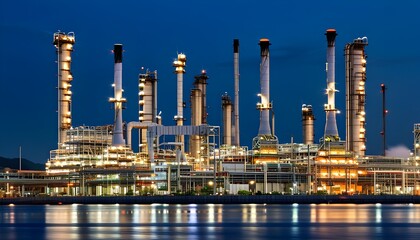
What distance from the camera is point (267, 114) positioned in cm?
12494

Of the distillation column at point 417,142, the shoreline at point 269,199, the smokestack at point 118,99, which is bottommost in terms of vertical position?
the shoreline at point 269,199

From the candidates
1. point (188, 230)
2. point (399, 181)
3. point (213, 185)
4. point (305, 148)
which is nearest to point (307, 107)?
point (305, 148)

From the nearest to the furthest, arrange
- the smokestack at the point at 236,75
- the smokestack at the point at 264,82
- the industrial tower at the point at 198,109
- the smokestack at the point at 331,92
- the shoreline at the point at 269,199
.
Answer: the shoreline at the point at 269,199 < the smokestack at the point at 331,92 < the smokestack at the point at 264,82 < the smokestack at the point at 236,75 < the industrial tower at the point at 198,109

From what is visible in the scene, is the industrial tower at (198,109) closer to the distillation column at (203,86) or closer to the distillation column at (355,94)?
the distillation column at (203,86)

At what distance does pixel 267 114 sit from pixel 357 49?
636 inches

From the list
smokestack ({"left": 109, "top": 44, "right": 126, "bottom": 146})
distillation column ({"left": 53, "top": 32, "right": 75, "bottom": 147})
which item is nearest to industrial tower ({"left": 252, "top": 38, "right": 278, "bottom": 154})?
smokestack ({"left": 109, "top": 44, "right": 126, "bottom": 146})

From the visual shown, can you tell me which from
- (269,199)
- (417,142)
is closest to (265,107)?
(269,199)

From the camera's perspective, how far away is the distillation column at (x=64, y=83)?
437 ft

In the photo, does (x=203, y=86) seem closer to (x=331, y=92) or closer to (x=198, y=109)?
(x=198, y=109)

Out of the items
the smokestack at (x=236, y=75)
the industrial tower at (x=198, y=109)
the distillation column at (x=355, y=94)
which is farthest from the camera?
the industrial tower at (x=198, y=109)

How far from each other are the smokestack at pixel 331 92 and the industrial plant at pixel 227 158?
14 centimetres

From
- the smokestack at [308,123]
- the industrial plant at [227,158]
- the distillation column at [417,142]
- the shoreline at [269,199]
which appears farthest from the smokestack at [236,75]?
the distillation column at [417,142]

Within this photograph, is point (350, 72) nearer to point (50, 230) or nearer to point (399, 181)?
point (399, 181)

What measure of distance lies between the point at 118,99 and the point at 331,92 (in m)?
29.9
